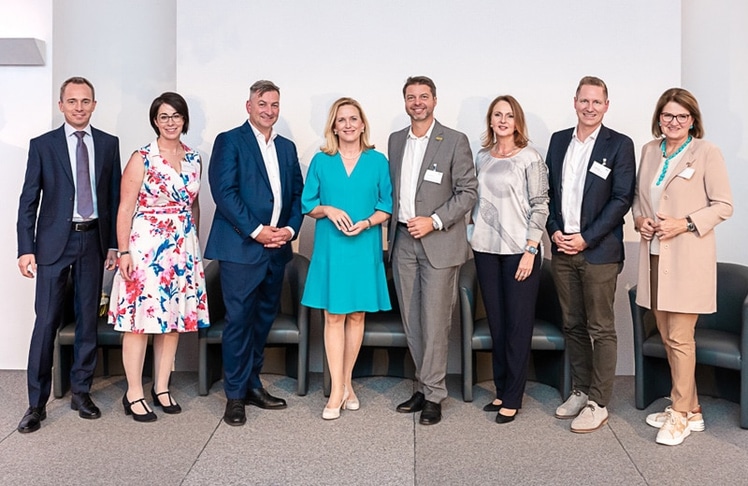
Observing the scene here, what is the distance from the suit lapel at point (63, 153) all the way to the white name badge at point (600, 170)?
2909 mm

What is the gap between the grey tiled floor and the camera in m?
3.19

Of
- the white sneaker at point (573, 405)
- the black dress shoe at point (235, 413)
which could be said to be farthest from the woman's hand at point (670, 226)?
the black dress shoe at point (235, 413)

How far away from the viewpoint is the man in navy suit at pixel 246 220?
3.89 meters

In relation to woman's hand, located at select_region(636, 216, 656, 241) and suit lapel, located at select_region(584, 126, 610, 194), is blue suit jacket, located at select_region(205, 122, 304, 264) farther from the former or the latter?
woman's hand, located at select_region(636, 216, 656, 241)

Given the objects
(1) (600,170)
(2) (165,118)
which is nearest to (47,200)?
(2) (165,118)

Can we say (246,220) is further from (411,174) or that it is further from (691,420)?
(691,420)

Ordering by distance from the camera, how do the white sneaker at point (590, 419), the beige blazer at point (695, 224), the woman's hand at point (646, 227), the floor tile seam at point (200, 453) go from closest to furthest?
the floor tile seam at point (200, 453)
the beige blazer at point (695, 224)
the woman's hand at point (646, 227)
the white sneaker at point (590, 419)

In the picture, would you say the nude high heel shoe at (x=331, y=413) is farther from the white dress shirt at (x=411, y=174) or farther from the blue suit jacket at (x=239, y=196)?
the white dress shirt at (x=411, y=174)

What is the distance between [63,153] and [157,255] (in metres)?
0.81

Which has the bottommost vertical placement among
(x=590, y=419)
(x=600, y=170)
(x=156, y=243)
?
(x=590, y=419)

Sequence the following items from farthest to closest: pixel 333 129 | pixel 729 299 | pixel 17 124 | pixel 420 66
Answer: pixel 420 66
pixel 17 124
pixel 729 299
pixel 333 129

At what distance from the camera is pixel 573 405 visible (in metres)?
4.03

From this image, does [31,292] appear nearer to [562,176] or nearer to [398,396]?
[398,396]

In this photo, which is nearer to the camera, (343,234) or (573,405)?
(343,234)
